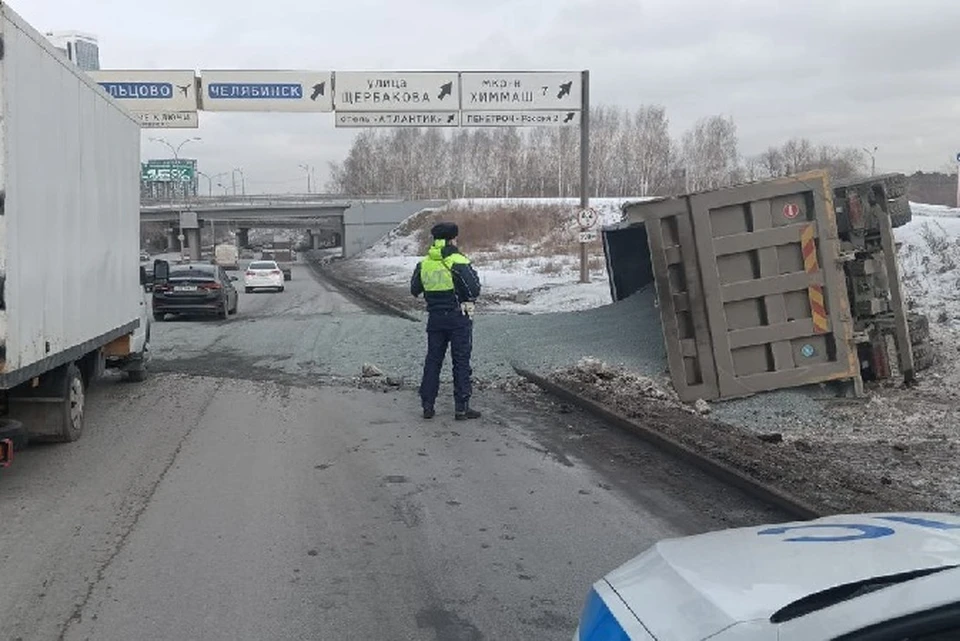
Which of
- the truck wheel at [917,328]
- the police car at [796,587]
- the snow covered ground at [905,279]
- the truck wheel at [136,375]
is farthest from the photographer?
the snow covered ground at [905,279]

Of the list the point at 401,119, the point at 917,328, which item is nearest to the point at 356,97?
the point at 401,119

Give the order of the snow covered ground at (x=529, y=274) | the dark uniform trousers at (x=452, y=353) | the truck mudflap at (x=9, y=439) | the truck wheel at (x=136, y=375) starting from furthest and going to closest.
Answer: the snow covered ground at (x=529, y=274), the truck wheel at (x=136, y=375), the dark uniform trousers at (x=452, y=353), the truck mudflap at (x=9, y=439)

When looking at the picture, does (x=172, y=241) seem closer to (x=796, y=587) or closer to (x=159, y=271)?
(x=159, y=271)

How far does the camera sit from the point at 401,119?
2998 centimetres

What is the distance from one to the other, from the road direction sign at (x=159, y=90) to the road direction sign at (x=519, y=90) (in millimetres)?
8622

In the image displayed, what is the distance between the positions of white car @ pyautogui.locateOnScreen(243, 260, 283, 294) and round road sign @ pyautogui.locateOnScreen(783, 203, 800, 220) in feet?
112

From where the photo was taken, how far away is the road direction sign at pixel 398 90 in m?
29.5

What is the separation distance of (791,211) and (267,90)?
22.8 m

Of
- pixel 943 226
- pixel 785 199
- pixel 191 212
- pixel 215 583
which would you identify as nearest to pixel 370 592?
pixel 215 583

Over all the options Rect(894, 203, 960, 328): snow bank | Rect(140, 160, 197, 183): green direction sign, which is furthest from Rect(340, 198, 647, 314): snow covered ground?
Rect(140, 160, 197, 183): green direction sign

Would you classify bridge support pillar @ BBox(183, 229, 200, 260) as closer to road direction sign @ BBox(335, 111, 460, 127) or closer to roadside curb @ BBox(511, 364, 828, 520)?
road direction sign @ BBox(335, 111, 460, 127)

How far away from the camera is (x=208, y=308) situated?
24.1 metres

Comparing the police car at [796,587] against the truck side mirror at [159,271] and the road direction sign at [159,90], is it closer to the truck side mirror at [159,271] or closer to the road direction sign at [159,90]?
the truck side mirror at [159,271]

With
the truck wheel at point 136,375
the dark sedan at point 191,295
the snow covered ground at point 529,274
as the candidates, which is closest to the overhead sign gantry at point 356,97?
the snow covered ground at point 529,274
